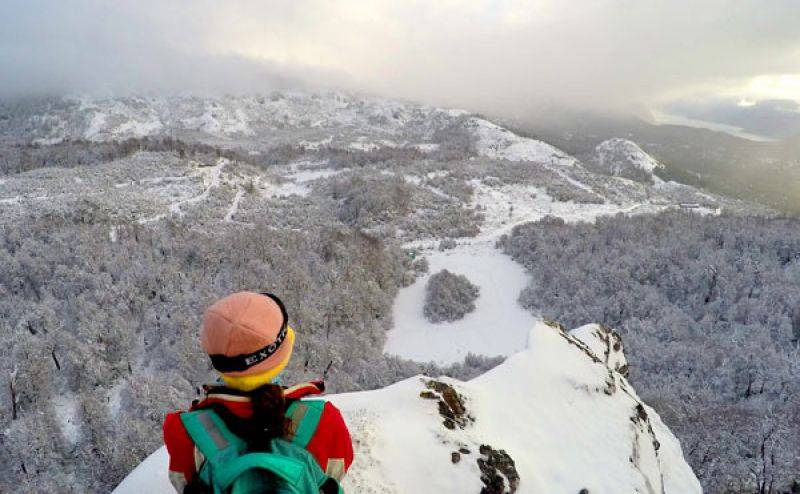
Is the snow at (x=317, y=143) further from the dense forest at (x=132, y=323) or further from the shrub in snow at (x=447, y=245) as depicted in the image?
the shrub in snow at (x=447, y=245)

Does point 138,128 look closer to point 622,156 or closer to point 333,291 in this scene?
point 333,291

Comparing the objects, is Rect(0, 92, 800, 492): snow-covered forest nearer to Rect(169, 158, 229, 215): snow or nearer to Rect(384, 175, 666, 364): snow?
Rect(384, 175, 666, 364): snow

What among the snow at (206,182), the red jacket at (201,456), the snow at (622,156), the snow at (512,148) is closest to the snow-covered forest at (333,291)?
the snow at (206,182)

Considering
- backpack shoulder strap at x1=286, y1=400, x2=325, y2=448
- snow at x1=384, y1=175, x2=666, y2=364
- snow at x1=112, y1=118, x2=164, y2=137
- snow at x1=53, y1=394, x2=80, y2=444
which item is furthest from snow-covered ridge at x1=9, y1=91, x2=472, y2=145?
backpack shoulder strap at x1=286, y1=400, x2=325, y2=448

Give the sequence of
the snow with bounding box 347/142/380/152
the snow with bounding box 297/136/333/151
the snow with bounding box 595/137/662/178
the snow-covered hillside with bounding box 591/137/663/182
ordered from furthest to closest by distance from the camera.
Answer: the snow with bounding box 595/137/662/178 → the snow with bounding box 297/136/333/151 → the snow-covered hillside with bounding box 591/137/663/182 → the snow with bounding box 347/142/380/152

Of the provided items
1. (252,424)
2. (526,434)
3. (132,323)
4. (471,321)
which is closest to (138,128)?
(132,323)

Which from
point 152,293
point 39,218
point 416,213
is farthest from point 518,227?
point 39,218

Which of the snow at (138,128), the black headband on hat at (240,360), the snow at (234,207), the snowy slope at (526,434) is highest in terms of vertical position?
the black headband on hat at (240,360)
